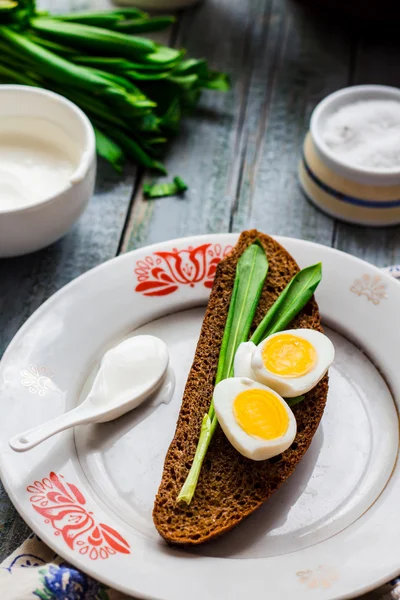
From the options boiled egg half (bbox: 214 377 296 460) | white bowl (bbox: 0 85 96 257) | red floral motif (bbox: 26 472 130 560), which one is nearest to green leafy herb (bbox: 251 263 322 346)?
boiled egg half (bbox: 214 377 296 460)

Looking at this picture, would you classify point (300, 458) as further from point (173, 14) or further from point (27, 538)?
point (173, 14)

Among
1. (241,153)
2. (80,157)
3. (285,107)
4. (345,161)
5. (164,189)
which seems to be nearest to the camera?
(80,157)

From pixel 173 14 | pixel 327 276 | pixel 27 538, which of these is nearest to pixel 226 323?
pixel 327 276

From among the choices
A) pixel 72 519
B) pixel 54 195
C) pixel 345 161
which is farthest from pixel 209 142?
pixel 72 519

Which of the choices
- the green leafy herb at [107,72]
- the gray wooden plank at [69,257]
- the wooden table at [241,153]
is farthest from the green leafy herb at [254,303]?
the green leafy herb at [107,72]

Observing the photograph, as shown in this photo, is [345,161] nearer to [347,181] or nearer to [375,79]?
[347,181]

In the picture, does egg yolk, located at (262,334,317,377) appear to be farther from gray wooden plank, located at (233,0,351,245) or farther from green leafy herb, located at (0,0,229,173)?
green leafy herb, located at (0,0,229,173)
